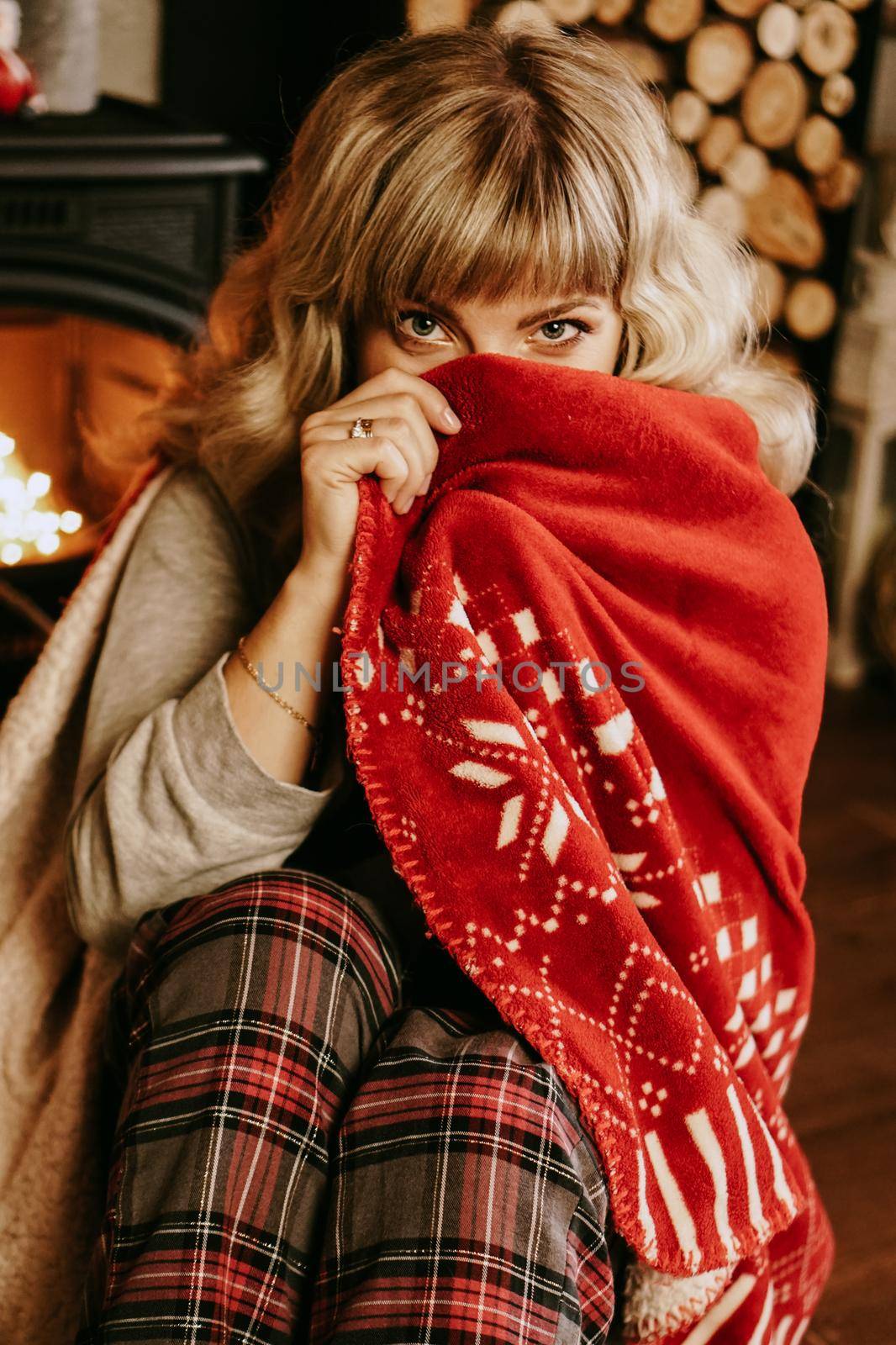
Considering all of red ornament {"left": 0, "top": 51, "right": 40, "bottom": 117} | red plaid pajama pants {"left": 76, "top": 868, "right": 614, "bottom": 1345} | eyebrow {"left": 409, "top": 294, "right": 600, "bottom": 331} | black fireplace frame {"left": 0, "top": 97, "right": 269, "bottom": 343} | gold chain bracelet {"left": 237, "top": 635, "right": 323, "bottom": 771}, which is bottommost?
red plaid pajama pants {"left": 76, "top": 868, "right": 614, "bottom": 1345}

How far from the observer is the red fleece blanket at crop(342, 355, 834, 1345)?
2.72 ft

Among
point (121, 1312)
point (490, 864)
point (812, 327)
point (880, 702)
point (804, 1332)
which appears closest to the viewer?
point (121, 1312)

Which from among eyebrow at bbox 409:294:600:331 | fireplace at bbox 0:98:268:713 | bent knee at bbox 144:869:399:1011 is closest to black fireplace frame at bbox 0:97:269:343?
fireplace at bbox 0:98:268:713

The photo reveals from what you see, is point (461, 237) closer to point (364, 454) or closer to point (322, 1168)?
point (364, 454)

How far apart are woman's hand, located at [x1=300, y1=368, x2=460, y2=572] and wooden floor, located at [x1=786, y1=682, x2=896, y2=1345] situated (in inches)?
32.8

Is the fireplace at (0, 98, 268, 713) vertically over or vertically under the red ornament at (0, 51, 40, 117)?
under

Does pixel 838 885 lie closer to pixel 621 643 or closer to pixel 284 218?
pixel 621 643

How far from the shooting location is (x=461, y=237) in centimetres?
89

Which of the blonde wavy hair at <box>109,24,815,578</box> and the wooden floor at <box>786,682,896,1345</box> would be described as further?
the wooden floor at <box>786,682,896,1345</box>

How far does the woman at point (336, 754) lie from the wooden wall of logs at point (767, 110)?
111 cm

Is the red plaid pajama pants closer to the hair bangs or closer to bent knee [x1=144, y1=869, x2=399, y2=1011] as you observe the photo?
bent knee [x1=144, y1=869, x2=399, y2=1011]

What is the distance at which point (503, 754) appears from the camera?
823 mm

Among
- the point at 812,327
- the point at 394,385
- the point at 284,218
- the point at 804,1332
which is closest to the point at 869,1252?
the point at 804,1332

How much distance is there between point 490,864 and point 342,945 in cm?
11
